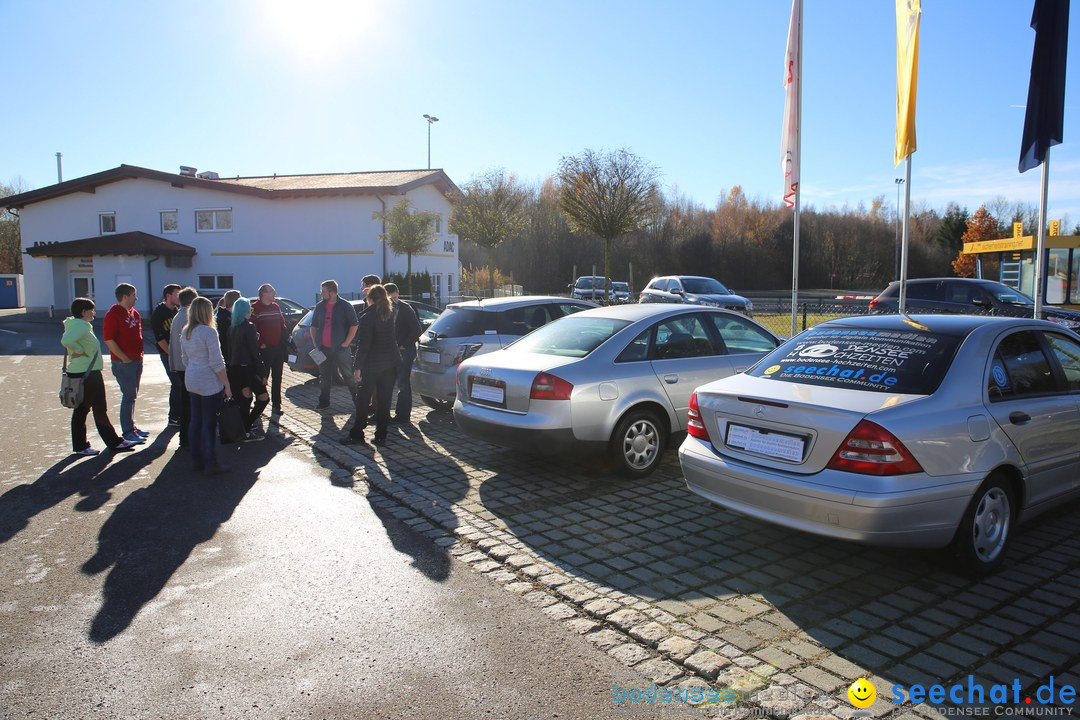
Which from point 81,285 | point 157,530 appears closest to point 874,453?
point 157,530

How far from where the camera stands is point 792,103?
11.7 m

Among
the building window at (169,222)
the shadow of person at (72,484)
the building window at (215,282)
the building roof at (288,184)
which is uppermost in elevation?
the building roof at (288,184)

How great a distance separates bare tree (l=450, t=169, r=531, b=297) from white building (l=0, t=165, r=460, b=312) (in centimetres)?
201

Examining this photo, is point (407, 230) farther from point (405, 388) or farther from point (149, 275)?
point (405, 388)

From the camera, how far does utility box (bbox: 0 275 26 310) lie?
4769cm

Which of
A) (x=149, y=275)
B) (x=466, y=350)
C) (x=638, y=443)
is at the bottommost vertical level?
(x=638, y=443)

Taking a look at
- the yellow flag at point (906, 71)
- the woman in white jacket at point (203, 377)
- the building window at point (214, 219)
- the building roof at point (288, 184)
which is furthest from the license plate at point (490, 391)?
the building window at point (214, 219)

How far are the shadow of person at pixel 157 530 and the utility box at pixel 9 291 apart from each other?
2000 inches

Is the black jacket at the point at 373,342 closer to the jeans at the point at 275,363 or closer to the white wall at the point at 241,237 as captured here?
the jeans at the point at 275,363

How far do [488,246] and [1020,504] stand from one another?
29.8 meters

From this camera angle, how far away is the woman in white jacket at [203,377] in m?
6.78

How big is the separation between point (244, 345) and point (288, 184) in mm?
30289

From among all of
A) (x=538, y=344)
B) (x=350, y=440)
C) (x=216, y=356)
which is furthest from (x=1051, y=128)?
(x=216, y=356)

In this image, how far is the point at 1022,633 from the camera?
3760 mm
